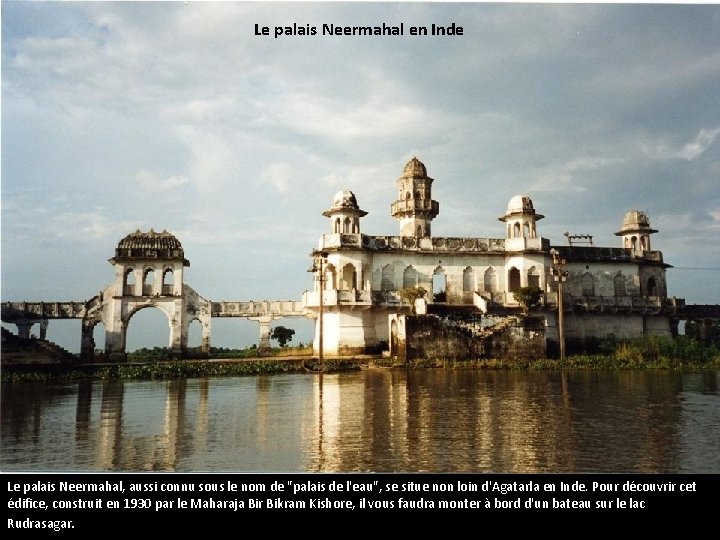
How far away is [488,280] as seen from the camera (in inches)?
1548

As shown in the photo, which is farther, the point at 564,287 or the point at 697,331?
the point at 697,331

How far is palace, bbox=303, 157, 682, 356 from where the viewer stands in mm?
36062

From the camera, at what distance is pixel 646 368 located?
29.3m

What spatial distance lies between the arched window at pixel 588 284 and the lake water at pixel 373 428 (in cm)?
2019

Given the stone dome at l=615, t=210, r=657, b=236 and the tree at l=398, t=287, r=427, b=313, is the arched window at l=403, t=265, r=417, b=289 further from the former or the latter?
the stone dome at l=615, t=210, r=657, b=236

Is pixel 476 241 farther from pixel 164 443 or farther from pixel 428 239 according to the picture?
pixel 164 443

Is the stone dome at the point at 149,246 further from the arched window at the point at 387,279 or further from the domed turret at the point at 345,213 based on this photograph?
the arched window at the point at 387,279

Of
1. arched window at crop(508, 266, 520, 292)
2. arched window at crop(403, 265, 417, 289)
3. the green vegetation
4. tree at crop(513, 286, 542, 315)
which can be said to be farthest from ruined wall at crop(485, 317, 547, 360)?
arched window at crop(403, 265, 417, 289)

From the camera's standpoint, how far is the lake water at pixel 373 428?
884 cm

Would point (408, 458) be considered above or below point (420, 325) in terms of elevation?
below

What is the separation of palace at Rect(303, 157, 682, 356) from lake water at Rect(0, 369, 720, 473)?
48.5 feet
